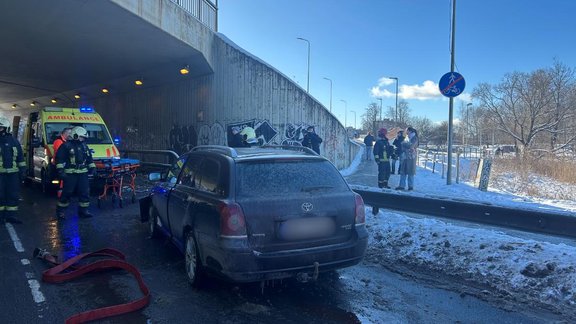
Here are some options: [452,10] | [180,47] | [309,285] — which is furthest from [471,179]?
[309,285]

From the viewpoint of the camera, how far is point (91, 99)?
1064 inches

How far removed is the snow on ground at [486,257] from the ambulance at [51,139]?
7.91 metres

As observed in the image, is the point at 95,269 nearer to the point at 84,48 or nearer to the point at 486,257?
the point at 486,257

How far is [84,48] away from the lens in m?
15.0

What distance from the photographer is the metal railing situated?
14.4 m

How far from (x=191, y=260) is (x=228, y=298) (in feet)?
2.10

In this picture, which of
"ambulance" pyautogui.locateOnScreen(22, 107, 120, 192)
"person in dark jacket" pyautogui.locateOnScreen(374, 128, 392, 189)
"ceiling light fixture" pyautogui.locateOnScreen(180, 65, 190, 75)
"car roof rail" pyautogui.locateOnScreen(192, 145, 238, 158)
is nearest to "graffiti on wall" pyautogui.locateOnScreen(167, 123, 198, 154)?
"ceiling light fixture" pyautogui.locateOnScreen(180, 65, 190, 75)

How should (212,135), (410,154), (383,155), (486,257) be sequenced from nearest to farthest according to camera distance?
(486,257) < (410,154) < (383,155) < (212,135)

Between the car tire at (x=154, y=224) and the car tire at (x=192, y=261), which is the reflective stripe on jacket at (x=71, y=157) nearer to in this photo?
the car tire at (x=154, y=224)

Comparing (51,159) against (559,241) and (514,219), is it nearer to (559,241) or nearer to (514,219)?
(514,219)

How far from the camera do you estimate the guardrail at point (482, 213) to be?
511cm

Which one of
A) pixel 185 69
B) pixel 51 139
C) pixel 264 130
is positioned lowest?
pixel 51 139

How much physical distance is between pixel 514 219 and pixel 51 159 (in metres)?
10.5

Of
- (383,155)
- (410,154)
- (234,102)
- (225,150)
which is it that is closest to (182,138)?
(234,102)
